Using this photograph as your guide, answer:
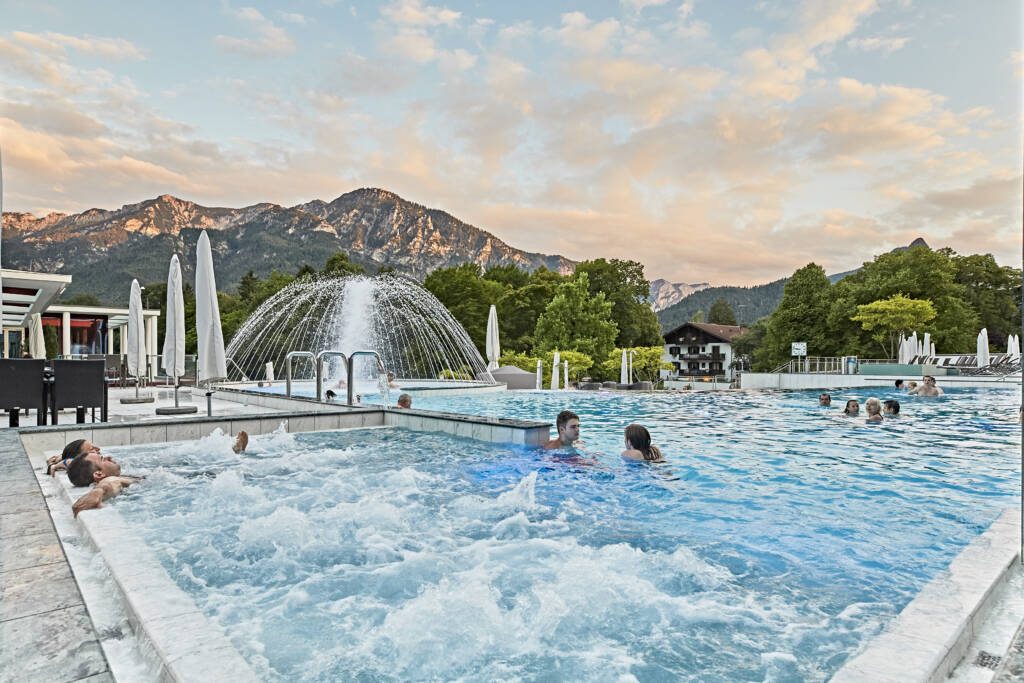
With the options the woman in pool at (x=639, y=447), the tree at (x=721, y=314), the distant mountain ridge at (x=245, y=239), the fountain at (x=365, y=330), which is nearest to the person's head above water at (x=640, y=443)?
the woman in pool at (x=639, y=447)

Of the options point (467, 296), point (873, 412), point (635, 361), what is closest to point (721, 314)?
point (635, 361)

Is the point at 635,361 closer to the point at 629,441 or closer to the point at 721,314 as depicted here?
the point at 629,441

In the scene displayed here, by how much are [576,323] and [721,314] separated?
78164 millimetres

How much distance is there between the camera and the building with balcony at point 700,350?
278ft

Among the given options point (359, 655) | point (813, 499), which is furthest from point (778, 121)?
point (359, 655)

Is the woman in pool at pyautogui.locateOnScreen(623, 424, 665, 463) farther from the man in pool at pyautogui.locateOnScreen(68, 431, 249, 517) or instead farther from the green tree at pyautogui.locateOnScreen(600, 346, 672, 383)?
the green tree at pyautogui.locateOnScreen(600, 346, 672, 383)

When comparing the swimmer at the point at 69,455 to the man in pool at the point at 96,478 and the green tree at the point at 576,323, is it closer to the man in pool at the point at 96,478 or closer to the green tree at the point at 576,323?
the man in pool at the point at 96,478

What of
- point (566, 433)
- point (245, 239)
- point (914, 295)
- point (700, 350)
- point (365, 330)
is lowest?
point (566, 433)

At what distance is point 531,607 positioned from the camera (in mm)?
3572

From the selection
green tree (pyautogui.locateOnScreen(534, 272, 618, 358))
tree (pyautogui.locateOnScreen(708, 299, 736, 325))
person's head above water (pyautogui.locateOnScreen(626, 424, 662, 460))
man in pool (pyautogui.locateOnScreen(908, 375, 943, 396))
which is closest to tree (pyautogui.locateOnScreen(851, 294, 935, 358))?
green tree (pyautogui.locateOnScreen(534, 272, 618, 358))

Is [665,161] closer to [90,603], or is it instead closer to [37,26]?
[37,26]

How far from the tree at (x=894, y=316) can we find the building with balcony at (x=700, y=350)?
3777 cm

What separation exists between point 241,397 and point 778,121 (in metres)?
23.2

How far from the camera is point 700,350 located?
86.8 metres
